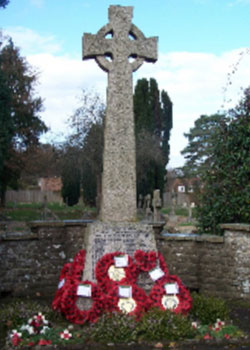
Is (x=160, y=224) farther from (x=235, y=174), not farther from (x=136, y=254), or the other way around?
(x=136, y=254)

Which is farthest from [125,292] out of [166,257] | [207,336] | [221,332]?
[166,257]

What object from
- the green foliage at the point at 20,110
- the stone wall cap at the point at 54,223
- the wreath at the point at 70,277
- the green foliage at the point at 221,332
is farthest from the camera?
the green foliage at the point at 20,110

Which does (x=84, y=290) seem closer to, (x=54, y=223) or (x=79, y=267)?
(x=79, y=267)

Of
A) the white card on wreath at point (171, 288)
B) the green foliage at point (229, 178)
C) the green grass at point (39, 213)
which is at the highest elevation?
the green foliage at point (229, 178)

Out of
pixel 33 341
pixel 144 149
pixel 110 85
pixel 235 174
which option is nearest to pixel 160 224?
pixel 235 174

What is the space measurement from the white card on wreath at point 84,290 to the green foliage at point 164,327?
78 centimetres

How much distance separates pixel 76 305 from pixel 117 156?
2090 mm

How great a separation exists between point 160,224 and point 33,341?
154 inches

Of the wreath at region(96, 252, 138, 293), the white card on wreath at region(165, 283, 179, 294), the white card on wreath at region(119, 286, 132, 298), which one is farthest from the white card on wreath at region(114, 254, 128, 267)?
the white card on wreath at region(165, 283, 179, 294)

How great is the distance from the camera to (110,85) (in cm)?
636

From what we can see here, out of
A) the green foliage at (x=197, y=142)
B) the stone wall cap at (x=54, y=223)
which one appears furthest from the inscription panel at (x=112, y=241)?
Result: the green foliage at (x=197, y=142)

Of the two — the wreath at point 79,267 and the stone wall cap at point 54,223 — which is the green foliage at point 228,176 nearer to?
the stone wall cap at point 54,223

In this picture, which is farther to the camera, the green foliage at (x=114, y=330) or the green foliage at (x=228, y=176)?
the green foliage at (x=228, y=176)

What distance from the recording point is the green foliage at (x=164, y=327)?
5.10 meters
